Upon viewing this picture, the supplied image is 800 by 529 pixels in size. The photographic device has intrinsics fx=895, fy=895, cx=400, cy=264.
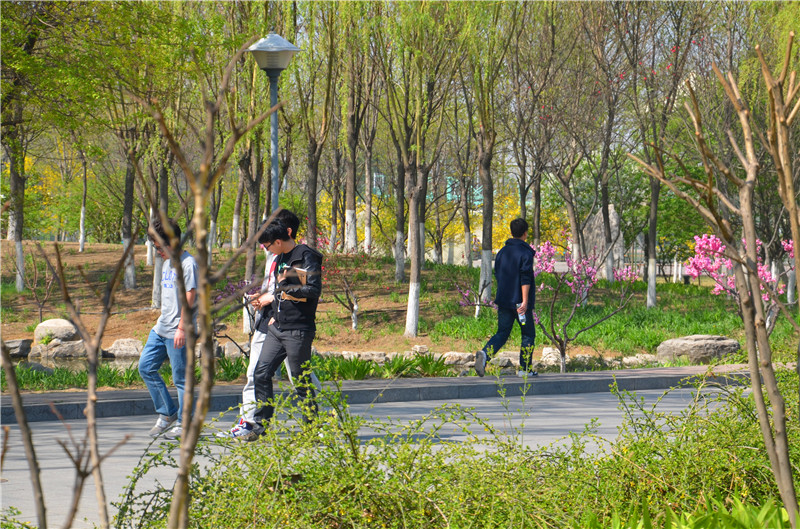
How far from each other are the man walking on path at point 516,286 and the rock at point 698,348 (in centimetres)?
651

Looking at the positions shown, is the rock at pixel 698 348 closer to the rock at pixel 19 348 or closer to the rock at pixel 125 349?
the rock at pixel 125 349

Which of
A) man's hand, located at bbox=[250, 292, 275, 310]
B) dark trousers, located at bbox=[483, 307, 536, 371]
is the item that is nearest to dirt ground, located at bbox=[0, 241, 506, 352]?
dark trousers, located at bbox=[483, 307, 536, 371]

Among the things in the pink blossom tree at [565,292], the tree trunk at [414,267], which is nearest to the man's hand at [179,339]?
the pink blossom tree at [565,292]

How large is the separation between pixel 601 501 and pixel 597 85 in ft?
70.5

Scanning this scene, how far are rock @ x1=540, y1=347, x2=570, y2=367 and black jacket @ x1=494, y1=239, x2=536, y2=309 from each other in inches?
192

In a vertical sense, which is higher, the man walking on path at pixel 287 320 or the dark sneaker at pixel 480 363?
the man walking on path at pixel 287 320

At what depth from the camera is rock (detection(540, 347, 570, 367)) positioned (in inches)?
635

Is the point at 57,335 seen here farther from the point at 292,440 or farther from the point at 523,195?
the point at 292,440

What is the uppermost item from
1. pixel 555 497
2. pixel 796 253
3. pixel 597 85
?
pixel 597 85

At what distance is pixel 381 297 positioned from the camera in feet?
76.8

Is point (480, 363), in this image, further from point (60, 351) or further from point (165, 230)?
point (165, 230)

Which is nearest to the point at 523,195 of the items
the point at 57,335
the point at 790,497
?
the point at 57,335

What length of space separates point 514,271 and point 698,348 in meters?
7.00

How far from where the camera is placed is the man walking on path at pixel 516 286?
11109 millimetres
